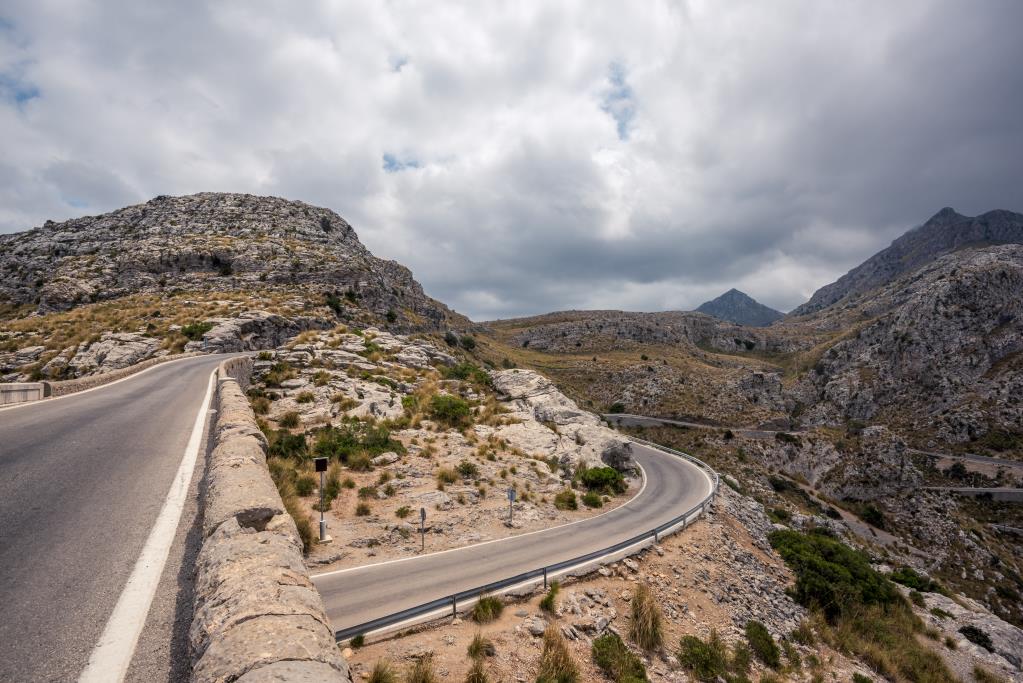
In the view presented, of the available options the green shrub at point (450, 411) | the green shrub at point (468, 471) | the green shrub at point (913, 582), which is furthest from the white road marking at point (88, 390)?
the green shrub at point (913, 582)

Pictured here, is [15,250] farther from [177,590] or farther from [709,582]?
[709,582]

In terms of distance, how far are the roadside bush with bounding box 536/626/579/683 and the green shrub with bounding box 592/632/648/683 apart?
0.95m

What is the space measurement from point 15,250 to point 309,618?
10577 cm

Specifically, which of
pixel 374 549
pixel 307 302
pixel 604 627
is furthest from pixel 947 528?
pixel 307 302

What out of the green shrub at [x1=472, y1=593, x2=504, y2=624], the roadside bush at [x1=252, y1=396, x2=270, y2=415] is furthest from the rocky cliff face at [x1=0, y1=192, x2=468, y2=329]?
the green shrub at [x1=472, y1=593, x2=504, y2=624]

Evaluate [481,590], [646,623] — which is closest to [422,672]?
[481,590]

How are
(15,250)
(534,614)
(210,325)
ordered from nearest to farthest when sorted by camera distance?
(534,614), (210,325), (15,250)

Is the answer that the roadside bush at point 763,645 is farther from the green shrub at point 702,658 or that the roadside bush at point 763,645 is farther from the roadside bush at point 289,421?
the roadside bush at point 289,421

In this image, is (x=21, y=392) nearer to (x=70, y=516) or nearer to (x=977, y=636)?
(x=70, y=516)

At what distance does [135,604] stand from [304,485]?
11.9m

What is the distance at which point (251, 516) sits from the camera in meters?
6.04

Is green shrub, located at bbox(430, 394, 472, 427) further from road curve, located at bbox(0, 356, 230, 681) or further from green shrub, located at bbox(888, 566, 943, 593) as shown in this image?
green shrub, located at bbox(888, 566, 943, 593)

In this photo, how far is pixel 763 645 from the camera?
49.5 ft

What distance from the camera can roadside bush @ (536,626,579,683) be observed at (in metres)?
9.48
